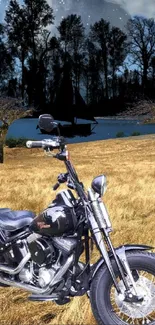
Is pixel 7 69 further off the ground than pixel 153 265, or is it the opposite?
pixel 7 69

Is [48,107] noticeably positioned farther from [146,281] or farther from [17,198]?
[146,281]

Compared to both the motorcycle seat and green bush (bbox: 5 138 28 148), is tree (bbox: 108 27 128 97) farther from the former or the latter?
the motorcycle seat

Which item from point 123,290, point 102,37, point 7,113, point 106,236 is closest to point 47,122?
point 106,236

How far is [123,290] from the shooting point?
396 centimetres

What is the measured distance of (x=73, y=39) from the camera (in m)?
10.8

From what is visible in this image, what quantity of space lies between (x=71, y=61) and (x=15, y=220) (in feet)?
21.7

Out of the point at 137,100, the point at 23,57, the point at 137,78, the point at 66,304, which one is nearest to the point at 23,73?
the point at 23,57

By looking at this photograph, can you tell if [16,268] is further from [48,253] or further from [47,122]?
[47,122]

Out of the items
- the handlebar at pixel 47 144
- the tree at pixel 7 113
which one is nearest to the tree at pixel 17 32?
the tree at pixel 7 113

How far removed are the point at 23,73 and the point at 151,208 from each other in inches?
147

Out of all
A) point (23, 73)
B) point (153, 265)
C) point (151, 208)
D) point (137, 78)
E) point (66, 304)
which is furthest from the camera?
point (137, 78)

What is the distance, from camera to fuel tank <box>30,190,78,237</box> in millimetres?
3869

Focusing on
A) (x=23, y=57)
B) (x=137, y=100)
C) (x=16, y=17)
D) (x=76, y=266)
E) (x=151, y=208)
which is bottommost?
(x=151, y=208)

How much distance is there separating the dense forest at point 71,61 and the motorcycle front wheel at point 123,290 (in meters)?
5.50
